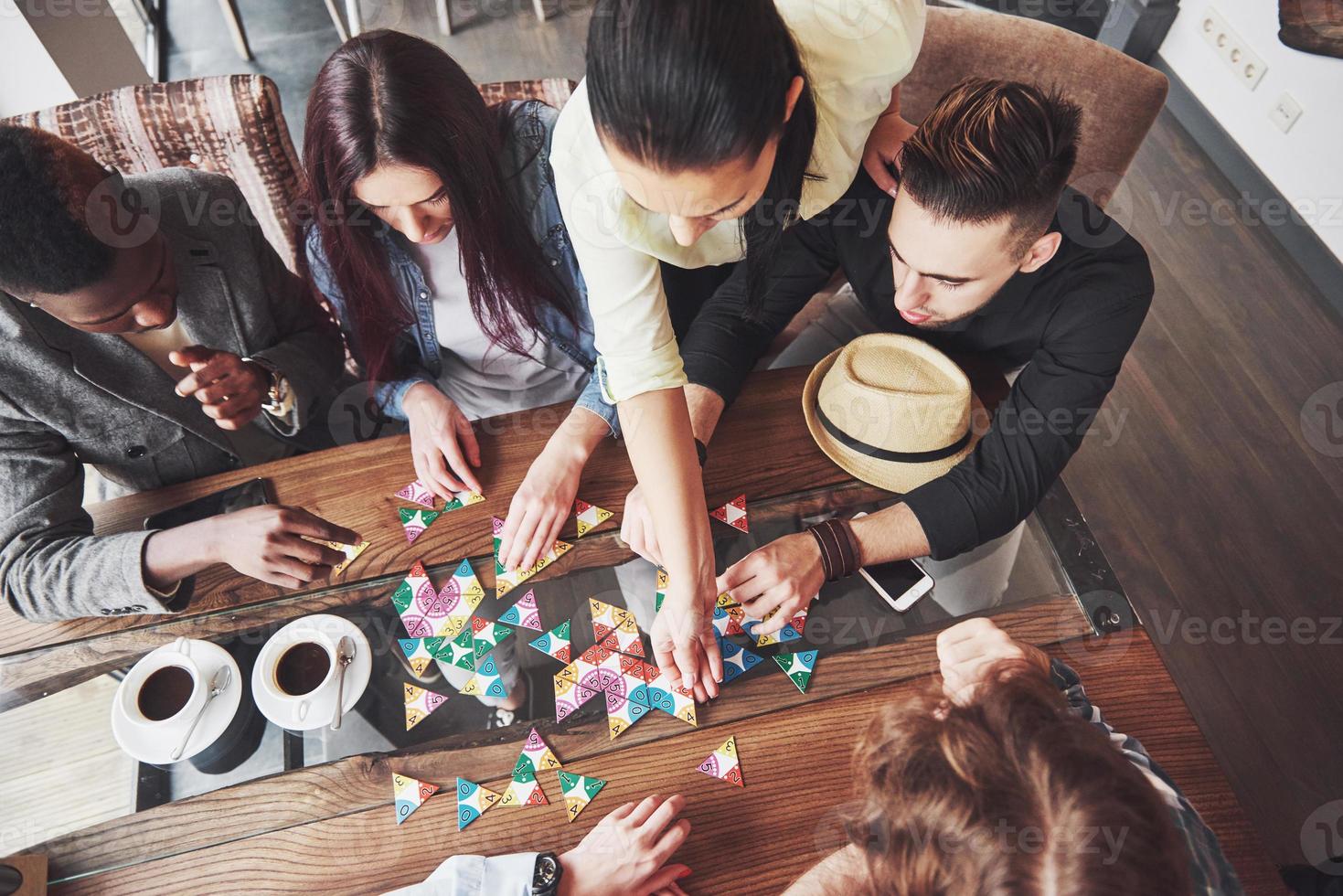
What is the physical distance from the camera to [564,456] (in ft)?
4.26

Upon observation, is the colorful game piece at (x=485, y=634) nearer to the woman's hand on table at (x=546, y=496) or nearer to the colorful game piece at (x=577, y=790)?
the woman's hand on table at (x=546, y=496)

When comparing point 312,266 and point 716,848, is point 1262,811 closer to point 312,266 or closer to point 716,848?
point 716,848

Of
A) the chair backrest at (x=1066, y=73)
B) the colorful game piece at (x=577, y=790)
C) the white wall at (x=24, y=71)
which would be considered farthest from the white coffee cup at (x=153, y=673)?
the white wall at (x=24, y=71)

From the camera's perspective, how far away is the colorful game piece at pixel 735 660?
3.70 ft

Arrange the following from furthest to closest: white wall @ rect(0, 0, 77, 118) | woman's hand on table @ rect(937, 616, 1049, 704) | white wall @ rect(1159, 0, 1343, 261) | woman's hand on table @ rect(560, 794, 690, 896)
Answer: white wall @ rect(1159, 0, 1343, 261) → white wall @ rect(0, 0, 77, 118) → woman's hand on table @ rect(937, 616, 1049, 704) → woman's hand on table @ rect(560, 794, 690, 896)

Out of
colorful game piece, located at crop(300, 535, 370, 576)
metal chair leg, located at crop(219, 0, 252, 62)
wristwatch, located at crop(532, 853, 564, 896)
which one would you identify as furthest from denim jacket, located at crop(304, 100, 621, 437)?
metal chair leg, located at crop(219, 0, 252, 62)

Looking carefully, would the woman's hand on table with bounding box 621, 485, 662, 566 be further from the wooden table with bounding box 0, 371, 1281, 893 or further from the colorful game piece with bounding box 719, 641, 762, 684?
the colorful game piece with bounding box 719, 641, 762, 684

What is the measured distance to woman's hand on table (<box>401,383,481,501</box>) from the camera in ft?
4.24

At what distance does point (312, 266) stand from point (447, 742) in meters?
0.97

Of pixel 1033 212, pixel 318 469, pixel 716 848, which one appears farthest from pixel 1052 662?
pixel 318 469

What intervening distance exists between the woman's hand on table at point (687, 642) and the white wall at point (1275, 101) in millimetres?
2892

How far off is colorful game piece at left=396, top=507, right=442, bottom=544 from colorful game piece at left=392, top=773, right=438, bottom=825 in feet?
1.21

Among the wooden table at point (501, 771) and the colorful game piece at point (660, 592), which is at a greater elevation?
the colorful game piece at point (660, 592)

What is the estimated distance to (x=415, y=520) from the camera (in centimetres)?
128
